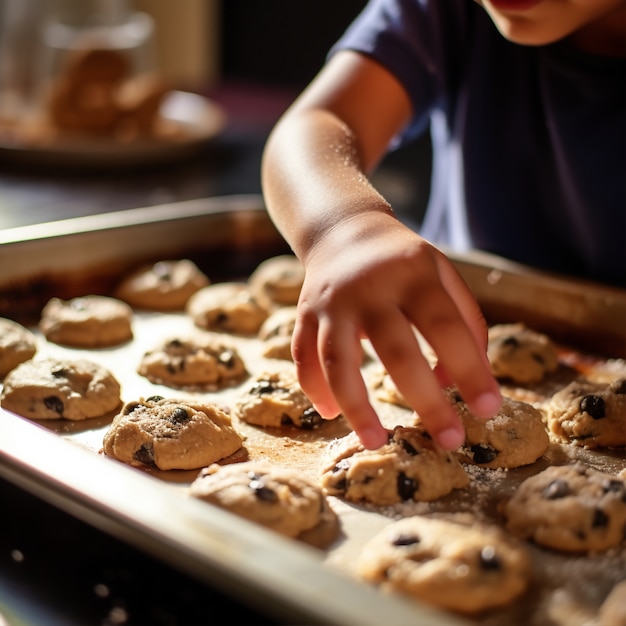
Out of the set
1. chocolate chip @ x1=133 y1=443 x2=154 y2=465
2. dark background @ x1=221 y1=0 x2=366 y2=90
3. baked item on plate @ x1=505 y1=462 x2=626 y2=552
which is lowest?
dark background @ x1=221 y1=0 x2=366 y2=90

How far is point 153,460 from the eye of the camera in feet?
3.64

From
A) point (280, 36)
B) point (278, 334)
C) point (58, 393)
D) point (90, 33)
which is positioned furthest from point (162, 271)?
point (280, 36)

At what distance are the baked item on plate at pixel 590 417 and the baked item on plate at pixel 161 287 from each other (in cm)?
75

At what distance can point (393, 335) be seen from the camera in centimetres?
85

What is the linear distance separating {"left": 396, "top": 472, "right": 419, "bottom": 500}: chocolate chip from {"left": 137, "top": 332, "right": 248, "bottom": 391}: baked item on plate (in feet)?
1.48

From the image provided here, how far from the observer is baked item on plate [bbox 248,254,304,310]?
1690 mm

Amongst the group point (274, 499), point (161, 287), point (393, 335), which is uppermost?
point (393, 335)

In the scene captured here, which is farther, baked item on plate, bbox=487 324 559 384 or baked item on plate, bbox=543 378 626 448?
baked item on plate, bbox=487 324 559 384

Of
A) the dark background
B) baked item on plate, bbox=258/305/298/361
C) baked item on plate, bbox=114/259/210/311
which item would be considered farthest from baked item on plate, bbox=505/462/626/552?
the dark background

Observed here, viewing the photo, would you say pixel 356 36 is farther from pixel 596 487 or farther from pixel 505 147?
pixel 596 487

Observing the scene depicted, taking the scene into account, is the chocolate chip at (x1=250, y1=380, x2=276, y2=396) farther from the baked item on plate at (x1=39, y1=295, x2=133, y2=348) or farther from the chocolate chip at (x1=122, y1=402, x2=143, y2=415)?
the baked item on plate at (x1=39, y1=295, x2=133, y2=348)

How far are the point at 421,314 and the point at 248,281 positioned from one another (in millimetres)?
1024

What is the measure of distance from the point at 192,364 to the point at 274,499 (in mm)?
489

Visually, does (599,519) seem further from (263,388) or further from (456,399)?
(263,388)
